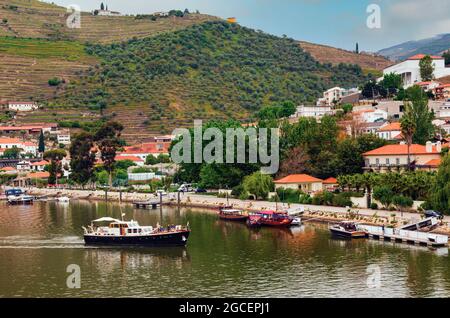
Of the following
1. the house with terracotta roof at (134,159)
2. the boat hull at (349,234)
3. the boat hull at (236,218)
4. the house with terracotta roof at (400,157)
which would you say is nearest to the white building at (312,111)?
the house with terracotta roof at (134,159)

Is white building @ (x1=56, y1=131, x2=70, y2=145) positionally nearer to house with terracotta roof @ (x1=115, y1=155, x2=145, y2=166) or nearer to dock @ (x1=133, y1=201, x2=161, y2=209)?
house with terracotta roof @ (x1=115, y1=155, x2=145, y2=166)

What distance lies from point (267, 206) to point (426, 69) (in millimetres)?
60971

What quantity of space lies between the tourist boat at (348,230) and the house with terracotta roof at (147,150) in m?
79.1

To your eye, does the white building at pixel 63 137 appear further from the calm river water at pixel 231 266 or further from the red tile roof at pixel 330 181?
the calm river water at pixel 231 266

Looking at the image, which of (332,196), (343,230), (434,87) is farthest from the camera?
(434,87)

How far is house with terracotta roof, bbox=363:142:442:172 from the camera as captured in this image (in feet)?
246

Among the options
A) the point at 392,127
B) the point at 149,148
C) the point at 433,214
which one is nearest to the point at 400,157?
the point at 392,127

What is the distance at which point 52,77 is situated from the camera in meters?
172

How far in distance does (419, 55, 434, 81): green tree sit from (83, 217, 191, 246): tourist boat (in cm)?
8009

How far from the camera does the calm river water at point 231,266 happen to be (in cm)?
4175

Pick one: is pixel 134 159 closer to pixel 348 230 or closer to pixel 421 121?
pixel 421 121

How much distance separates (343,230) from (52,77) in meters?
128
